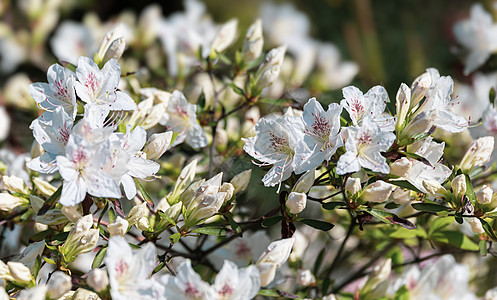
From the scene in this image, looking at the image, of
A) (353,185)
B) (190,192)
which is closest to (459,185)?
(353,185)

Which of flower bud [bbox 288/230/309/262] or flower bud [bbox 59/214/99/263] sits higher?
flower bud [bbox 59/214/99/263]

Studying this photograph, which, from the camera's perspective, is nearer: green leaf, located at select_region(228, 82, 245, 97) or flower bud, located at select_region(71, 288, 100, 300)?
flower bud, located at select_region(71, 288, 100, 300)

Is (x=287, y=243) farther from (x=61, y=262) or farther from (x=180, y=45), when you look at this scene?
(x=180, y=45)

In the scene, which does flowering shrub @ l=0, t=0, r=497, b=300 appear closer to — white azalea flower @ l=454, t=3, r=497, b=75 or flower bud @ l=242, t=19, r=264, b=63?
flower bud @ l=242, t=19, r=264, b=63

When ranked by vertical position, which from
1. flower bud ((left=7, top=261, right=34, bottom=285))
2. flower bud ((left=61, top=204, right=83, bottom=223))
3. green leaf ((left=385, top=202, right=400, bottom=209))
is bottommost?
flower bud ((left=7, top=261, right=34, bottom=285))

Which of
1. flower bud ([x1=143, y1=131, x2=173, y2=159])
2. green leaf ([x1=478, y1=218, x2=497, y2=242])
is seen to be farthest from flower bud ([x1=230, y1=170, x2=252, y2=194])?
green leaf ([x1=478, y1=218, x2=497, y2=242])

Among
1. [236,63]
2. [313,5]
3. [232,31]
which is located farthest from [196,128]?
[313,5]
